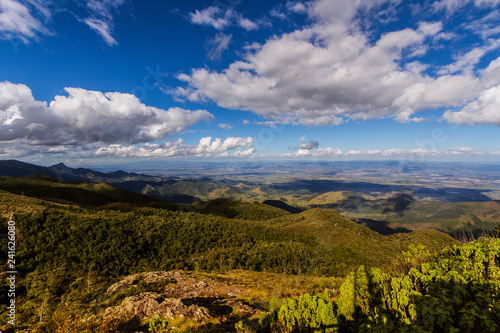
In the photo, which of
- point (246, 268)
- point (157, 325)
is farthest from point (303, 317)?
point (246, 268)

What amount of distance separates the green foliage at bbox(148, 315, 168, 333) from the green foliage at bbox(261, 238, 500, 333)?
552cm

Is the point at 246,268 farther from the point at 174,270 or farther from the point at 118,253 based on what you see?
the point at 118,253

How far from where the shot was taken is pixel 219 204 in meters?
135

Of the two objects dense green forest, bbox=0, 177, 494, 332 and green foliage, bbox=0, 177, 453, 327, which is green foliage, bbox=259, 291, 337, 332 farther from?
green foliage, bbox=0, 177, 453, 327

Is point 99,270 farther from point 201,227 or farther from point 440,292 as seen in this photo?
point 440,292

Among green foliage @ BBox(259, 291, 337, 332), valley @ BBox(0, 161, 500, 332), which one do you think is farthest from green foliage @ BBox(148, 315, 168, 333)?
green foliage @ BBox(259, 291, 337, 332)

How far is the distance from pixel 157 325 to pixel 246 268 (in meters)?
31.9

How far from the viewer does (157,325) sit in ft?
33.2

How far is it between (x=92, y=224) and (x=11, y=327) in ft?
128

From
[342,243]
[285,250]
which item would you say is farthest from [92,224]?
[342,243]

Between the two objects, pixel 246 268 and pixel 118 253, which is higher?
pixel 118 253

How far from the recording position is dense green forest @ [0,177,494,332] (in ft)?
22.0

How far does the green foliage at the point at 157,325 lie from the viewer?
9800mm

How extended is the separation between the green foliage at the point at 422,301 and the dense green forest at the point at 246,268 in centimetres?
4
